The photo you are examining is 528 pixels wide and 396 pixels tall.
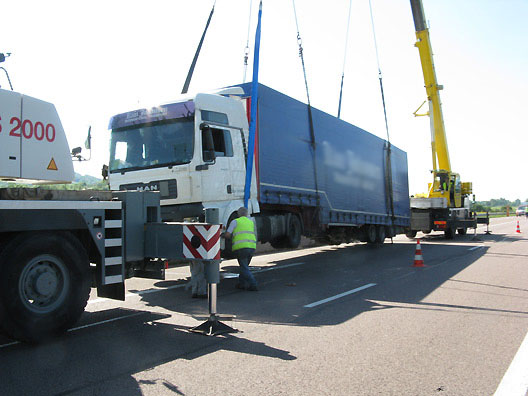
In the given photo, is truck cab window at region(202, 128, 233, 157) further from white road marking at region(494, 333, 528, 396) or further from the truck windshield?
white road marking at region(494, 333, 528, 396)

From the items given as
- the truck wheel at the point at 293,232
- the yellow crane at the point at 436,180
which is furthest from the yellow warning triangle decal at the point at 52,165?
the yellow crane at the point at 436,180

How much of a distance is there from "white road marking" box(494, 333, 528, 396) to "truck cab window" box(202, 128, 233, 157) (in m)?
6.32

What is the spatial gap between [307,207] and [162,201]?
5.05 metres

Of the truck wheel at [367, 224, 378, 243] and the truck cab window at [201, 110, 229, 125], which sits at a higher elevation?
the truck cab window at [201, 110, 229, 125]

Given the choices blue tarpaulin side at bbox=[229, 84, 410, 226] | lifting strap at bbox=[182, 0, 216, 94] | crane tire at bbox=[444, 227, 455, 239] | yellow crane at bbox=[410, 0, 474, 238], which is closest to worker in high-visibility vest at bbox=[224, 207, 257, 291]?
blue tarpaulin side at bbox=[229, 84, 410, 226]

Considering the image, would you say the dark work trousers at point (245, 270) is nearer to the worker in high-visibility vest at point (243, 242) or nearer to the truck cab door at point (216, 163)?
the worker in high-visibility vest at point (243, 242)

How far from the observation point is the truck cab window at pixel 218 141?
30.3 feet

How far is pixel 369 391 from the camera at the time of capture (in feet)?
12.3

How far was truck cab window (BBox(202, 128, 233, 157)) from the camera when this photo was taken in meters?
9.23

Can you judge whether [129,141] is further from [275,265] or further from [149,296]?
[275,265]

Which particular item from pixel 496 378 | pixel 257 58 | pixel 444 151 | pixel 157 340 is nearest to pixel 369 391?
pixel 496 378

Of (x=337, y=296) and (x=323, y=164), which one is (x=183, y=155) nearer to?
(x=337, y=296)

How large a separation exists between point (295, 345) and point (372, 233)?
14171 millimetres

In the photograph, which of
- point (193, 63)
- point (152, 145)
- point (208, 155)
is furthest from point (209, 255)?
point (193, 63)
